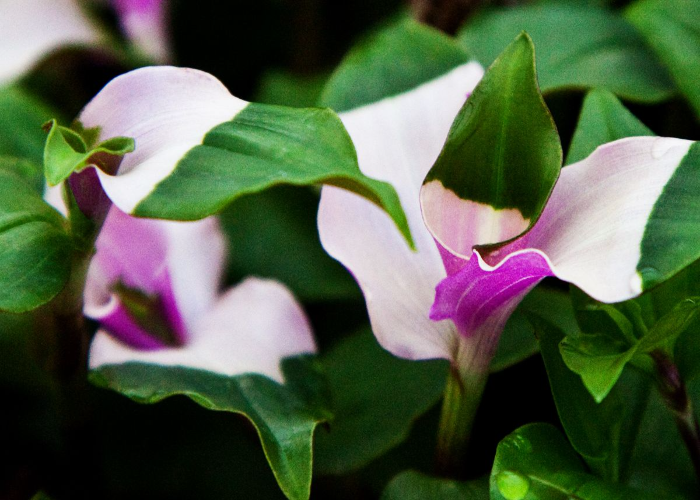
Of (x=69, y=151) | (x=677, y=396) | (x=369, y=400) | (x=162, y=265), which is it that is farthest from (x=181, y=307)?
(x=677, y=396)

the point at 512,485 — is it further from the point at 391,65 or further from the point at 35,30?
the point at 35,30

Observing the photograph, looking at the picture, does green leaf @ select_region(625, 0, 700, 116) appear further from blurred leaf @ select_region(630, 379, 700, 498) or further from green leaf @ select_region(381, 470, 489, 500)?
green leaf @ select_region(381, 470, 489, 500)

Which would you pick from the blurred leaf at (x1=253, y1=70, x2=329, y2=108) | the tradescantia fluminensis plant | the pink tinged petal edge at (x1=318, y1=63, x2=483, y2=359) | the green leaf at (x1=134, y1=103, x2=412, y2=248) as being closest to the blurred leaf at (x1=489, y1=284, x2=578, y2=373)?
the tradescantia fluminensis plant

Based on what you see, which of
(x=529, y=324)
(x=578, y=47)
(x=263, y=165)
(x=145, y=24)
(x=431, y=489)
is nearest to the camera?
(x=263, y=165)

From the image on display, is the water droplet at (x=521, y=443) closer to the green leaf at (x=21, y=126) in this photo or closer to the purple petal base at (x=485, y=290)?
the purple petal base at (x=485, y=290)

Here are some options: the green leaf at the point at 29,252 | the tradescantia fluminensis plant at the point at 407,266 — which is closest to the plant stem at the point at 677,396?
the tradescantia fluminensis plant at the point at 407,266
